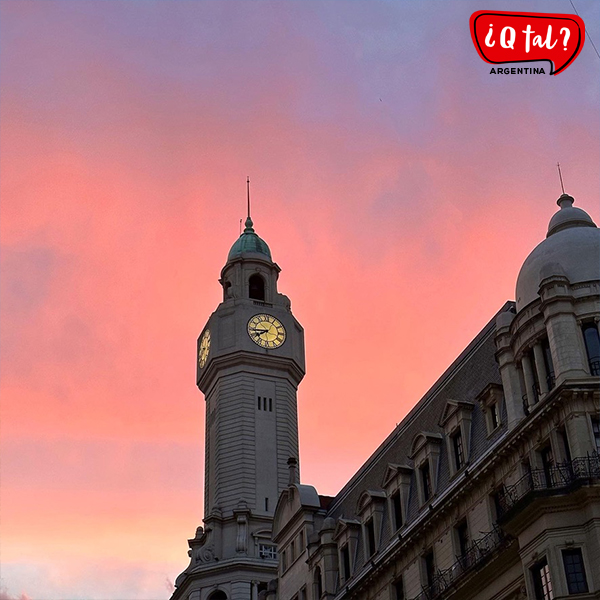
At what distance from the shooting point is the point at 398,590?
6059cm

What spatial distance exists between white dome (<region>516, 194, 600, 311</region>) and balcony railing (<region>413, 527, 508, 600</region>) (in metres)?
11.4

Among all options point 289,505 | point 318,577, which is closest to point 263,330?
point 289,505

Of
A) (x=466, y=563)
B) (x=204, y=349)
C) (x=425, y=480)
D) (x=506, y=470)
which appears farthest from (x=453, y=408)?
(x=204, y=349)

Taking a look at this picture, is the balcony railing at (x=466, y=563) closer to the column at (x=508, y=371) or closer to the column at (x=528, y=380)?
the column at (x=508, y=371)

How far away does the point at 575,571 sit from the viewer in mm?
45312

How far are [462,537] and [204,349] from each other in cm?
7591

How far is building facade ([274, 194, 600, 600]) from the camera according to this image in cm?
4659

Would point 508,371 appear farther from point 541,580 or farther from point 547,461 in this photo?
point 541,580

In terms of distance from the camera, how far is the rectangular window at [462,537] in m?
54.5

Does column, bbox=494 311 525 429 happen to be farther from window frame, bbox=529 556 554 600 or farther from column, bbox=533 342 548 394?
window frame, bbox=529 556 554 600

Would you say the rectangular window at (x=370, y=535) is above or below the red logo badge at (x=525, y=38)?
below

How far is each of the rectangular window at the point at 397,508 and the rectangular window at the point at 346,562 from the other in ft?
19.2

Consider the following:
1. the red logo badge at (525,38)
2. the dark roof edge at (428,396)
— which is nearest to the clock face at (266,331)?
the dark roof edge at (428,396)

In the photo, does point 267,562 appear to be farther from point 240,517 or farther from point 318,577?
point 318,577
